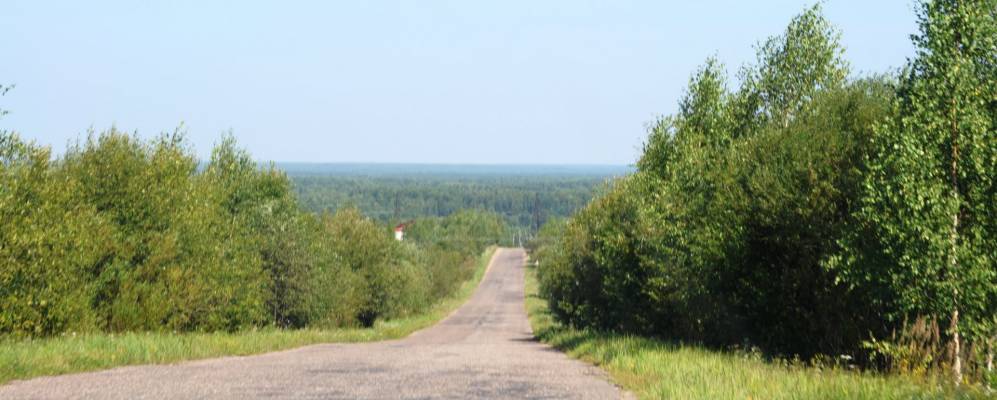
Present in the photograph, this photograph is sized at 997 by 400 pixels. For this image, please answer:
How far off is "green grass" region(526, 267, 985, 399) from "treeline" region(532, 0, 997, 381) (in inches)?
104

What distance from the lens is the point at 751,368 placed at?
670 inches

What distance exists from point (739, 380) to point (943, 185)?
646 centimetres

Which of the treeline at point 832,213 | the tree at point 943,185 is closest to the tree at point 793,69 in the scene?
the treeline at point 832,213

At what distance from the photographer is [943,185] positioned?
1831 cm

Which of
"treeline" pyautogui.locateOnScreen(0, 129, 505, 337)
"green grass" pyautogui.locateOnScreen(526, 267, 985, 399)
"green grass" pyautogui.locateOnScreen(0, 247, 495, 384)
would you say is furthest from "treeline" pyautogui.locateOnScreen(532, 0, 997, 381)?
"treeline" pyautogui.locateOnScreen(0, 129, 505, 337)

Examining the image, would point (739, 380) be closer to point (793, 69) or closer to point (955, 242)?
point (955, 242)

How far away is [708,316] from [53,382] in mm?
18499

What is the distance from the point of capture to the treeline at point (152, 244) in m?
31.0

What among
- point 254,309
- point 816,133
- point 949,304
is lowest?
point 254,309

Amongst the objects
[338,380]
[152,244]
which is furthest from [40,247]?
[338,380]

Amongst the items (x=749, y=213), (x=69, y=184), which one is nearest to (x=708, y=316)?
(x=749, y=213)

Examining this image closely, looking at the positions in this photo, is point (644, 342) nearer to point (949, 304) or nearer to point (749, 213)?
point (749, 213)

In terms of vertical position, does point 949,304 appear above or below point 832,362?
above

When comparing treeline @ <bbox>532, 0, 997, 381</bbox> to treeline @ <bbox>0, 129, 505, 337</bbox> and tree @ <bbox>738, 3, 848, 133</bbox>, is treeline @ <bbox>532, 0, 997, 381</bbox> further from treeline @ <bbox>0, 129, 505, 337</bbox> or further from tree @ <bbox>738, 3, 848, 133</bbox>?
treeline @ <bbox>0, 129, 505, 337</bbox>
